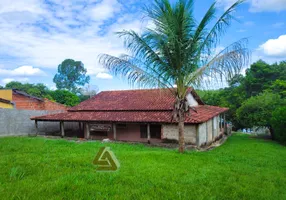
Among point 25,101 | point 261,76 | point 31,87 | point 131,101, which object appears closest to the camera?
point 131,101

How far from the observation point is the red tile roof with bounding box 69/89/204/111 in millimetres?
17531

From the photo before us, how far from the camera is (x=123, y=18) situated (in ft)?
35.0

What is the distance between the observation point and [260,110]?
777 inches

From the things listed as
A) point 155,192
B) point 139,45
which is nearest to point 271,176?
point 155,192

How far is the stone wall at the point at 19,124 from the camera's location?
649 inches

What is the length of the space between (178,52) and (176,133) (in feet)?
23.1

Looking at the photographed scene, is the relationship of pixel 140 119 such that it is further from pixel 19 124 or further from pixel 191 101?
pixel 19 124

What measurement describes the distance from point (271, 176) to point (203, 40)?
Answer: 233 inches

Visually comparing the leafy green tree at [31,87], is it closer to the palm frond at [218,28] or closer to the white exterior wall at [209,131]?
the white exterior wall at [209,131]

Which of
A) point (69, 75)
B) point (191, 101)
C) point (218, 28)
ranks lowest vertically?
point (191, 101)

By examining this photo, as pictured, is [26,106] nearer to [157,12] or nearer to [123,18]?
[123,18]

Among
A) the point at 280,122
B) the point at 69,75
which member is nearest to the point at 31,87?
the point at 69,75

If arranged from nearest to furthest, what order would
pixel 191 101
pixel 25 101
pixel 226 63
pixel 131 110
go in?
pixel 226 63, pixel 131 110, pixel 191 101, pixel 25 101

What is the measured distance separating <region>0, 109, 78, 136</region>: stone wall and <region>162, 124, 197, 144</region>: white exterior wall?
11240 mm
